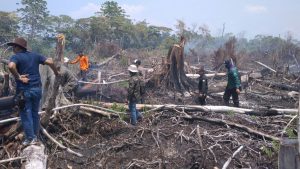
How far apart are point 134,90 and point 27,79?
3.24 metres

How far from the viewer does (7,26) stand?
29.7 metres

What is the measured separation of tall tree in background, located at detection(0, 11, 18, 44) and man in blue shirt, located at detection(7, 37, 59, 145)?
23.9 meters

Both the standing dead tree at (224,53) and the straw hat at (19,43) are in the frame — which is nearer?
the straw hat at (19,43)

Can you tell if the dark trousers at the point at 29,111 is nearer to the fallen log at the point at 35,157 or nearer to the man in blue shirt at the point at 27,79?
the man in blue shirt at the point at 27,79

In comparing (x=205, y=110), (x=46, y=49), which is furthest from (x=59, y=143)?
(x=46, y=49)

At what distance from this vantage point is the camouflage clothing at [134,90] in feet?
28.4

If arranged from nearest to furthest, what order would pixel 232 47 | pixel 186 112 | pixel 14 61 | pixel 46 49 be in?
pixel 14 61, pixel 186 112, pixel 232 47, pixel 46 49

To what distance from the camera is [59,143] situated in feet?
24.7

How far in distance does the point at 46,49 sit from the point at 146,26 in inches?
442

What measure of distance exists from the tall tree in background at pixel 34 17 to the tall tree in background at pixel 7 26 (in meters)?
2.91

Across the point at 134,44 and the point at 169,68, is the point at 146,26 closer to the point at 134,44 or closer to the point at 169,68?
the point at 134,44

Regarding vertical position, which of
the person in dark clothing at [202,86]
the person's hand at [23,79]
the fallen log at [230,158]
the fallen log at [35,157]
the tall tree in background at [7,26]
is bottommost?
the fallen log at [230,158]

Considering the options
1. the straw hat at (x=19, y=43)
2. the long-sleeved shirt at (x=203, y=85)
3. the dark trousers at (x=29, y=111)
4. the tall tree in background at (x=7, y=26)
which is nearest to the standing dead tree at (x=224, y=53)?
the long-sleeved shirt at (x=203, y=85)

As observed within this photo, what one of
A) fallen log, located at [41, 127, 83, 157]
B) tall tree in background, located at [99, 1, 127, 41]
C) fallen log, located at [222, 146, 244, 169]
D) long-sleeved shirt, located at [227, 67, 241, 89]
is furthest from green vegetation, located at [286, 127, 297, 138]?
tall tree in background, located at [99, 1, 127, 41]
